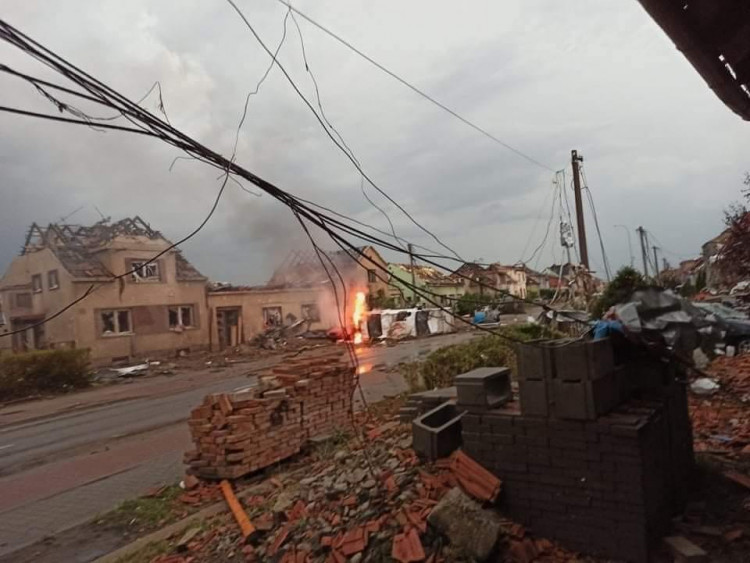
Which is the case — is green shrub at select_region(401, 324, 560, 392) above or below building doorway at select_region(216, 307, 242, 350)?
below

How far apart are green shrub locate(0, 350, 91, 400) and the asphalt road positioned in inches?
197

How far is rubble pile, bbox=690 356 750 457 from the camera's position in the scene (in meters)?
6.46

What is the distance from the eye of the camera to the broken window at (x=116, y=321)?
2684 cm

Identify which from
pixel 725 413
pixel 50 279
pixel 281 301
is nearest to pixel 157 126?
pixel 725 413

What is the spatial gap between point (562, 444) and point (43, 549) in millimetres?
6151

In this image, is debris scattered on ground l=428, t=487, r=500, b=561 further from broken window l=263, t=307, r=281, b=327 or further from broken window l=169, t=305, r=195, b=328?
broken window l=263, t=307, r=281, b=327

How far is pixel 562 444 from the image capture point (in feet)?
14.4

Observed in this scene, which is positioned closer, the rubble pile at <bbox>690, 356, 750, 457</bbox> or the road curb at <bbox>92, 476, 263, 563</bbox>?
the road curb at <bbox>92, 476, 263, 563</bbox>

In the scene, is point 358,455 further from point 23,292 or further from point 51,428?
point 23,292

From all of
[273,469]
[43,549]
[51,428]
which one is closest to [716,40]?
[273,469]

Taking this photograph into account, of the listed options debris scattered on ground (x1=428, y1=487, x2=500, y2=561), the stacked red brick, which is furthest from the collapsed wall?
the stacked red brick

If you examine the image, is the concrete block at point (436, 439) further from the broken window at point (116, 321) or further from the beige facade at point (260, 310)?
the beige facade at point (260, 310)

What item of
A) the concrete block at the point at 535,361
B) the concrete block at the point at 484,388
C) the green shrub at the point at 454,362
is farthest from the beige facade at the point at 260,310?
the concrete block at the point at 535,361

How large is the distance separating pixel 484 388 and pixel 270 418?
4.51 metres
